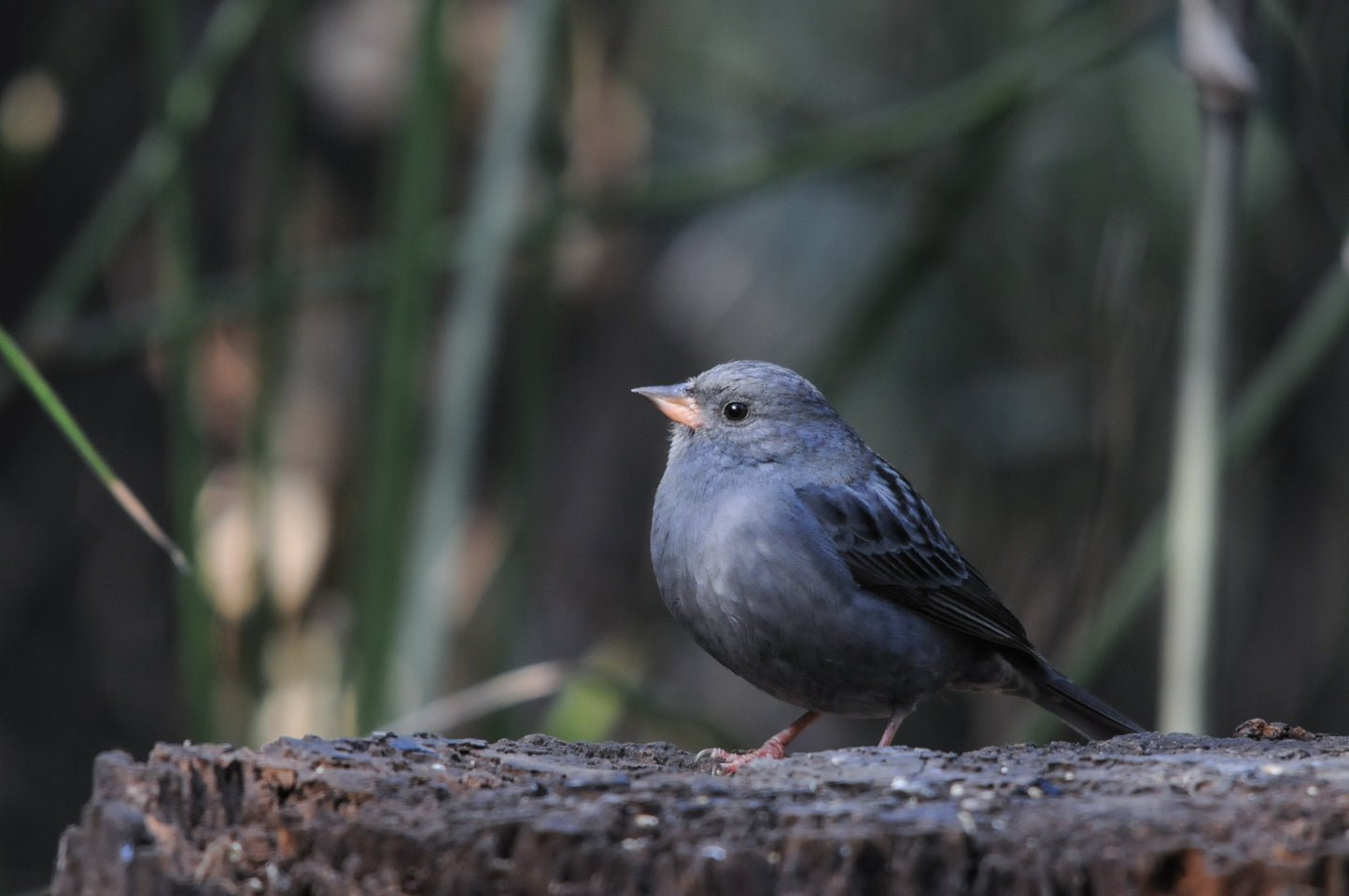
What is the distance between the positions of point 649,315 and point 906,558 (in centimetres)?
374

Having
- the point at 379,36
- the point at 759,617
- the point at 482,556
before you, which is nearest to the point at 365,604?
the point at 759,617

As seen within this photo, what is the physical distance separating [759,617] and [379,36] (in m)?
4.11

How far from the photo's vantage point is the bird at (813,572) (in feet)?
11.0

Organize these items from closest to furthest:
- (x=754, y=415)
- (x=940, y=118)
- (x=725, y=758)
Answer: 1. (x=725, y=758)
2. (x=754, y=415)
3. (x=940, y=118)

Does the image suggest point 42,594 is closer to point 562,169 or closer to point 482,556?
point 482,556

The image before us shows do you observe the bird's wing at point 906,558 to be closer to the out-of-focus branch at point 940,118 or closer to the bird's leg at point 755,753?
the bird's leg at point 755,753

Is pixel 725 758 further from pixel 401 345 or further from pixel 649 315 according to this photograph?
pixel 649 315

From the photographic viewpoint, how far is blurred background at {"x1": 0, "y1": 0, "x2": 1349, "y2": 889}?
4781 mm

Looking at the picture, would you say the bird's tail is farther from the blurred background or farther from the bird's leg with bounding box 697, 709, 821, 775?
the blurred background

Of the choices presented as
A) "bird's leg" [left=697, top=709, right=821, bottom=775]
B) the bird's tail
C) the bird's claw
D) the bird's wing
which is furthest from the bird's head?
the bird's claw

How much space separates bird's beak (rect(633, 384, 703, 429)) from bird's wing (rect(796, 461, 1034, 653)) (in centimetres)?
41

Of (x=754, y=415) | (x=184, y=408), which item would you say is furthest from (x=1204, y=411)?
(x=184, y=408)

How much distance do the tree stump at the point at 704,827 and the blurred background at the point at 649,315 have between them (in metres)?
2.16

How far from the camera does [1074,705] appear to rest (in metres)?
3.90
